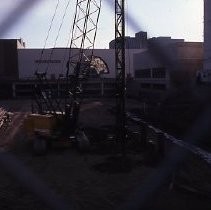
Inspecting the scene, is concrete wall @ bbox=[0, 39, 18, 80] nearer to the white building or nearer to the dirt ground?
the white building

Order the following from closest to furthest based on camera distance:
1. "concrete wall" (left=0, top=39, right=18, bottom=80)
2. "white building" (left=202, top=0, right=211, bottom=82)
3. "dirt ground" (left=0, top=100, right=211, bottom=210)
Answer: "dirt ground" (left=0, top=100, right=211, bottom=210) → "white building" (left=202, top=0, right=211, bottom=82) → "concrete wall" (left=0, top=39, right=18, bottom=80)

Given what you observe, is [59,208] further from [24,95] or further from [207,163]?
[24,95]

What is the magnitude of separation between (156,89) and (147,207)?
3556cm

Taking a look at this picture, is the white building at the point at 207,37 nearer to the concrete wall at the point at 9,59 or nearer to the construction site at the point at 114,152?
the construction site at the point at 114,152

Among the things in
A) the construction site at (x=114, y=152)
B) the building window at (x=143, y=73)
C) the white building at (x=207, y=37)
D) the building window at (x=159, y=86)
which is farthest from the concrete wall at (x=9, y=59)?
the white building at (x=207, y=37)

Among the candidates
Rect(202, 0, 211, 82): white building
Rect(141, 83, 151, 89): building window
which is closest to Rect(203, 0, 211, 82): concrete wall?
Rect(202, 0, 211, 82): white building

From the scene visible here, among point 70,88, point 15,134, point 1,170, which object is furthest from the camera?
point 15,134

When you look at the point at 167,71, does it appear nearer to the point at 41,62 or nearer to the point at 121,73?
the point at 121,73

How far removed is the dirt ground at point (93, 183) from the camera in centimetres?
885

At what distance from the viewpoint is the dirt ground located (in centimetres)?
885

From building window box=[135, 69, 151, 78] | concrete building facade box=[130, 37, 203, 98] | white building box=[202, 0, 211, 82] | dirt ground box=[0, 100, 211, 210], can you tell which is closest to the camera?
dirt ground box=[0, 100, 211, 210]

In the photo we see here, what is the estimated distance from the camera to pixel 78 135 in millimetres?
16750

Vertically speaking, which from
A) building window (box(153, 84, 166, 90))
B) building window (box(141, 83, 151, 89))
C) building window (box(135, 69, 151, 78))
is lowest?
building window (box(141, 83, 151, 89))

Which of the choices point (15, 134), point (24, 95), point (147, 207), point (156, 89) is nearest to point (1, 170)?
point (147, 207)
